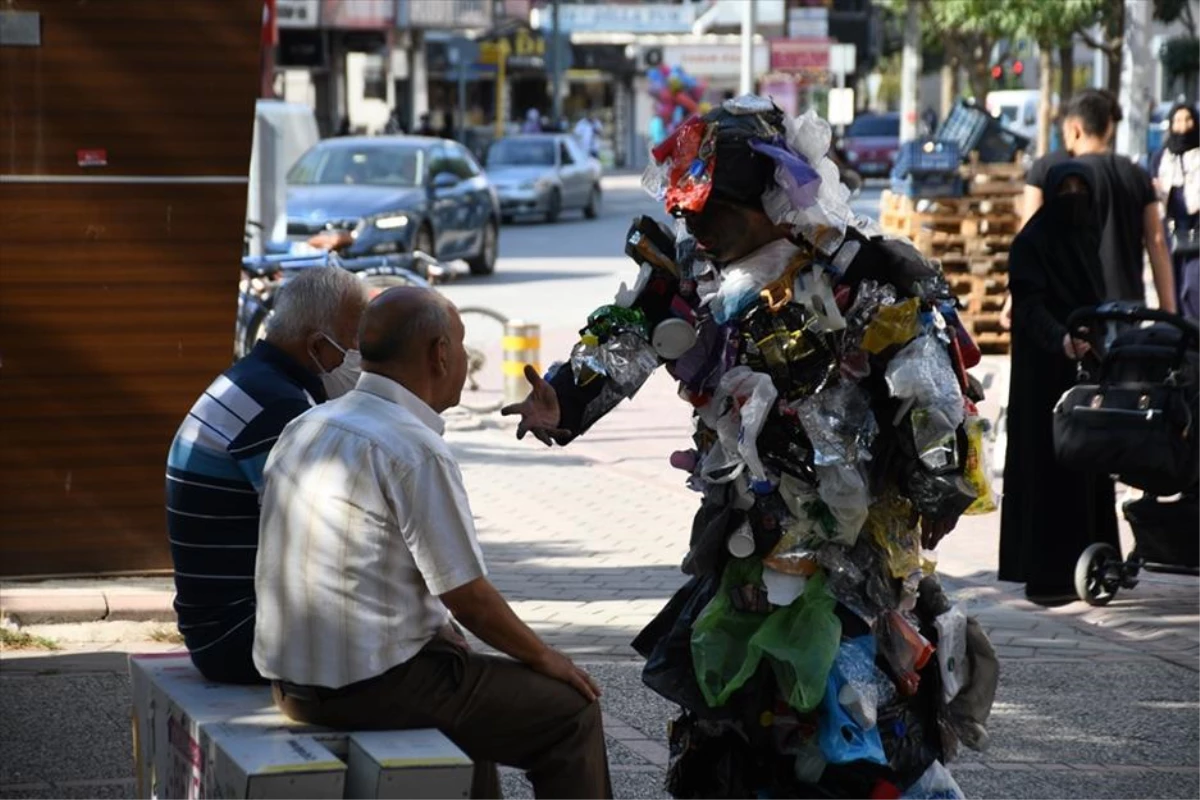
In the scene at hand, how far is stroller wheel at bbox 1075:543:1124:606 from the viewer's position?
8406mm

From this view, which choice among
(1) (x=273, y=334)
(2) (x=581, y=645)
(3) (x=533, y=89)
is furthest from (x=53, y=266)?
(3) (x=533, y=89)

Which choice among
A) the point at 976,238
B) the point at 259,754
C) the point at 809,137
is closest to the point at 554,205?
the point at 976,238

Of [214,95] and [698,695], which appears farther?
[214,95]

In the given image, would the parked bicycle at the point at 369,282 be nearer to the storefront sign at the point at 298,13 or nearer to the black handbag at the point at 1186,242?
the black handbag at the point at 1186,242

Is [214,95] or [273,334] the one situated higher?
[214,95]

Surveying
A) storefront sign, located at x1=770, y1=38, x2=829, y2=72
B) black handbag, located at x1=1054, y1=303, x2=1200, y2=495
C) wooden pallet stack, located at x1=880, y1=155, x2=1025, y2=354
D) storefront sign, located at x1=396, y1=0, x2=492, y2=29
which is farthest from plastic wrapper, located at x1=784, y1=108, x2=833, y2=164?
storefront sign, located at x1=396, y1=0, x2=492, y2=29

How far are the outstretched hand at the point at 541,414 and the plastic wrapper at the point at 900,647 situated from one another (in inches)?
31.8

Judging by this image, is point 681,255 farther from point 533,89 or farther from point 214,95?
point 533,89

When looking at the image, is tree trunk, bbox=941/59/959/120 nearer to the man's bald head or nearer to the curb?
the curb

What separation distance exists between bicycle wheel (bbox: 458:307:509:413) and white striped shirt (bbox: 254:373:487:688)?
8632 millimetres

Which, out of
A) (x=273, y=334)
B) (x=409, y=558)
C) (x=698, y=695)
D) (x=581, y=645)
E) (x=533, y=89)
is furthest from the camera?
(x=533, y=89)

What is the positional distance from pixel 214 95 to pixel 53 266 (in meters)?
0.90

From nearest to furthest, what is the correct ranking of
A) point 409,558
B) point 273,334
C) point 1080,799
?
point 409,558
point 273,334
point 1080,799

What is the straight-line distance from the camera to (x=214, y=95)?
828cm
